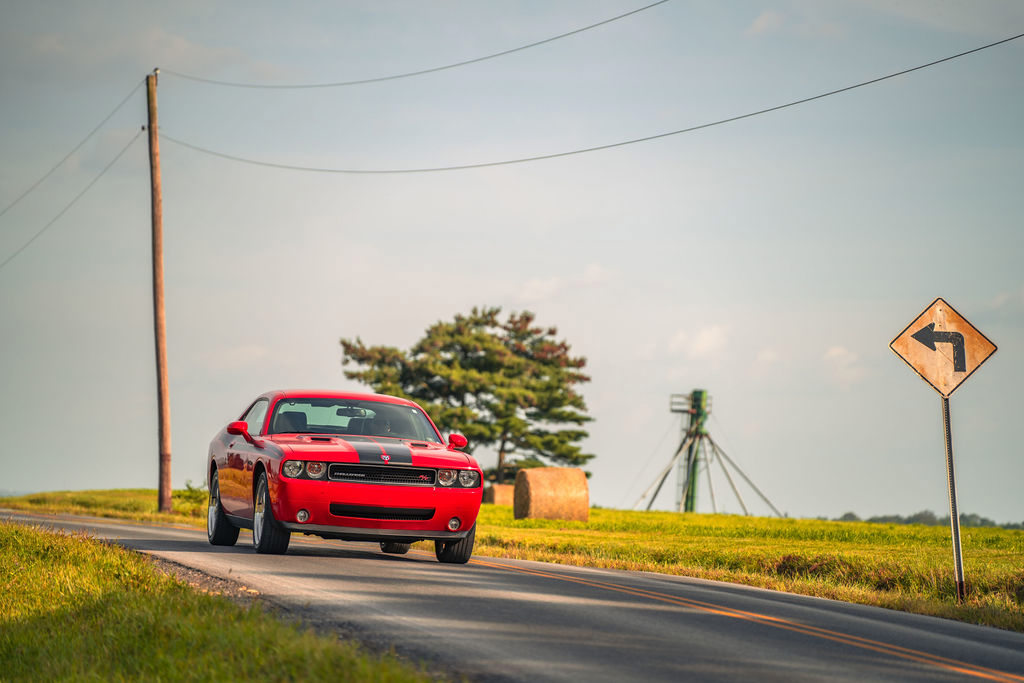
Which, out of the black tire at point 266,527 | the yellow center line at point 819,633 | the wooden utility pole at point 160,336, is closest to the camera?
the yellow center line at point 819,633

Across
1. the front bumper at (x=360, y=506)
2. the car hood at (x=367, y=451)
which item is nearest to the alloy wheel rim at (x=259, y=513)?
the front bumper at (x=360, y=506)

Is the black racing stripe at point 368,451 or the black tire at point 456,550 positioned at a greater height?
the black racing stripe at point 368,451

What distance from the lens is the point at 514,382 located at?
5412cm

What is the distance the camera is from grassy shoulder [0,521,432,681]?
6.44 metres

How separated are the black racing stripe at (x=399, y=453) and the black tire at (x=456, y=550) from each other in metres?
1.26

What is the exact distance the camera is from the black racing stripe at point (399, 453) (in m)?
11.3

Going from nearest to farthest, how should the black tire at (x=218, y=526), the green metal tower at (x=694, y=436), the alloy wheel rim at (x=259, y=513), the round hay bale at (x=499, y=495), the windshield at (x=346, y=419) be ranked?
the alloy wheel rim at (x=259, y=513) → the windshield at (x=346, y=419) → the black tire at (x=218, y=526) → the round hay bale at (x=499, y=495) → the green metal tower at (x=694, y=436)

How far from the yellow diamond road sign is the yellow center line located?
471 centimetres

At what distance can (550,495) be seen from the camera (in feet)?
100

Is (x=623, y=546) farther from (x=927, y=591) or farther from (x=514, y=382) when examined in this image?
(x=514, y=382)

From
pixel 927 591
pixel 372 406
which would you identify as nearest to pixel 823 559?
pixel 927 591

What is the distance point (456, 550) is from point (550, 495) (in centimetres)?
1840

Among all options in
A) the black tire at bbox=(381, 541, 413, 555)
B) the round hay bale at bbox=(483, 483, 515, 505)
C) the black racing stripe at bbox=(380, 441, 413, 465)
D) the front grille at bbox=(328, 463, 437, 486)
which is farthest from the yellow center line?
the round hay bale at bbox=(483, 483, 515, 505)

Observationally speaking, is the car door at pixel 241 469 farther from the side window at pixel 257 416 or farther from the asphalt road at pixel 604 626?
the asphalt road at pixel 604 626
